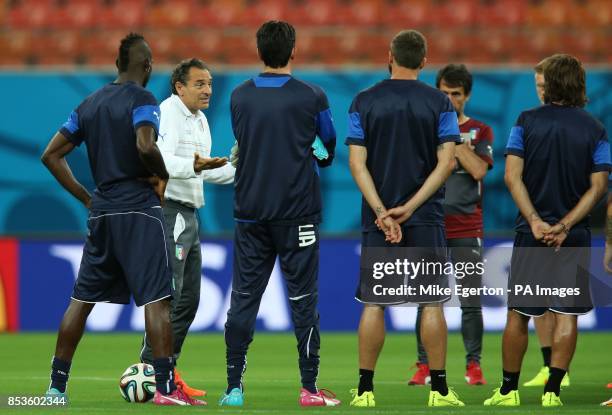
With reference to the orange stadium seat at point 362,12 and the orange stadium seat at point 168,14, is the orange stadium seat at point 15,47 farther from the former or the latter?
the orange stadium seat at point 362,12

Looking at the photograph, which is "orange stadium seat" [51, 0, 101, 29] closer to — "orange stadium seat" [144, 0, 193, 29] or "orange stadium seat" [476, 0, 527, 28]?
"orange stadium seat" [144, 0, 193, 29]

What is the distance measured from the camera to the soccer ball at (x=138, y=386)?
733 cm

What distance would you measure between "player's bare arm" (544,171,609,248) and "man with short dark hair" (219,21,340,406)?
1.38 meters

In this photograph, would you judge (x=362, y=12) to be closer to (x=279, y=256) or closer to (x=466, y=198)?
(x=466, y=198)

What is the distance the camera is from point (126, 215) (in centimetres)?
710

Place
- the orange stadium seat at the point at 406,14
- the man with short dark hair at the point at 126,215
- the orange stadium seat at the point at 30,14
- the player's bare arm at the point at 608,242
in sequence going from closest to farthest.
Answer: the man with short dark hair at the point at 126,215 → the player's bare arm at the point at 608,242 → the orange stadium seat at the point at 406,14 → the orange stadium seat at the point at 30,14

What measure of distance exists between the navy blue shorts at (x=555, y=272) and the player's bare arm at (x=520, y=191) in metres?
0.12

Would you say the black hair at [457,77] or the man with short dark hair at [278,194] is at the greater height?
the black hair at [457,77]

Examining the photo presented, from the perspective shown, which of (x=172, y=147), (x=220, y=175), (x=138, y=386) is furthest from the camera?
(x=220, y=175)

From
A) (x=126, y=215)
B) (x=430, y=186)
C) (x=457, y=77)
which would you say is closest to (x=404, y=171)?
(x=430, y=186)

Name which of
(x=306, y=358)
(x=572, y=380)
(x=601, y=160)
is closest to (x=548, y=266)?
(x=601, y=160)

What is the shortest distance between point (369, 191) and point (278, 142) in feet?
1.97

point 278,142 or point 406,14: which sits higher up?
point 406,14

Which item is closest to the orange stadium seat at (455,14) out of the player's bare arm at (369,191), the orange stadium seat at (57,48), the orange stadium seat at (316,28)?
the orange stadium seat at (316,28)
